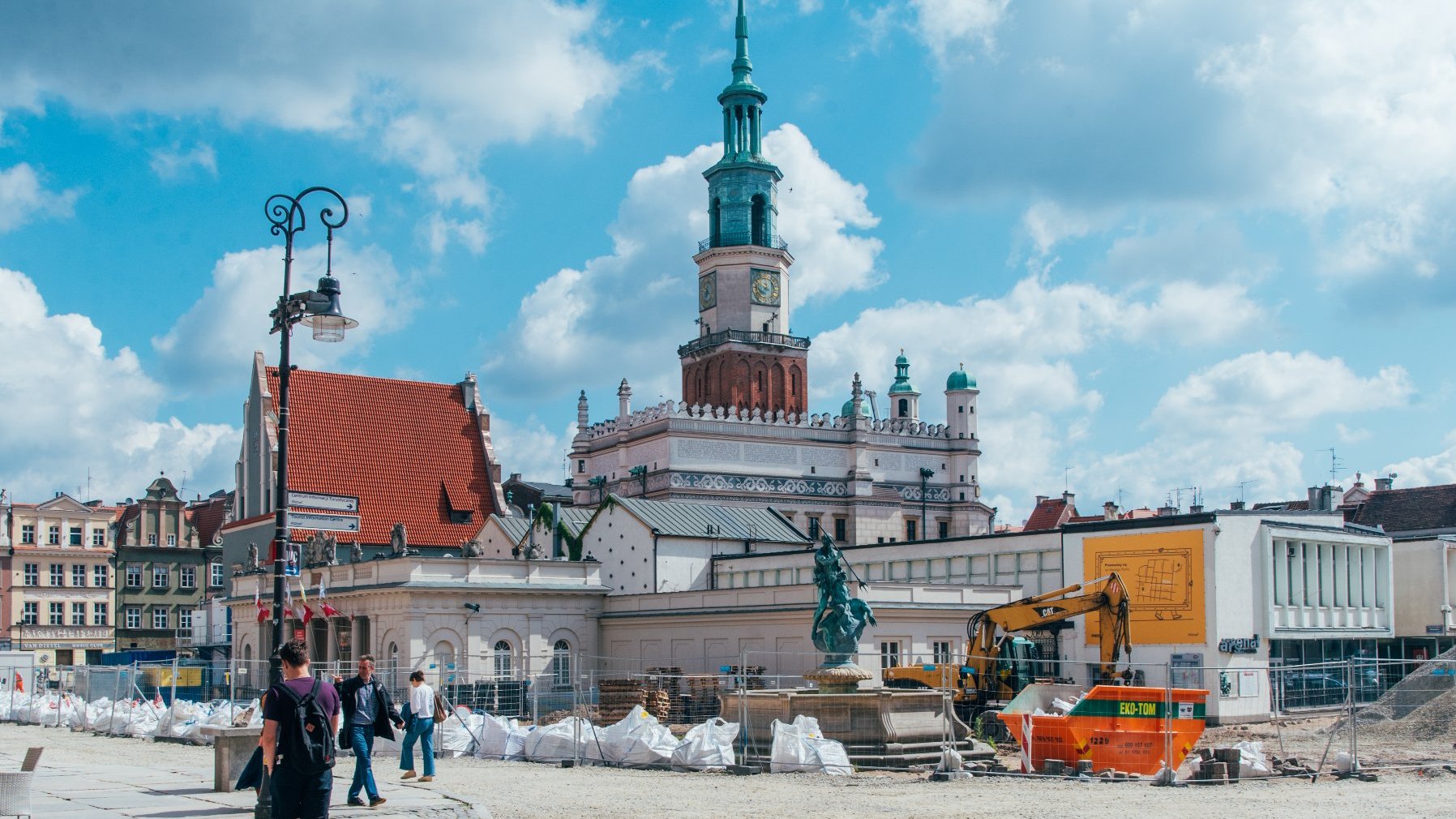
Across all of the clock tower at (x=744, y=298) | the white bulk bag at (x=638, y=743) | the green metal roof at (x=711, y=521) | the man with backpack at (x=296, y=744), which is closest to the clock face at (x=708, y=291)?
the clock tower at (x=744, y=298)

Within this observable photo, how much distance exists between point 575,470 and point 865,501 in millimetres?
→ 16627

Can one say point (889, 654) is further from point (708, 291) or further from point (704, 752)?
point (708, 291)

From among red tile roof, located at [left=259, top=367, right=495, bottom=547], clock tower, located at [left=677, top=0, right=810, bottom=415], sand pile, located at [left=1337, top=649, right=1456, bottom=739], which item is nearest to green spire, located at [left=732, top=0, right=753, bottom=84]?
clock tower, located at [left=677, top=0, right=810, bottom=415]

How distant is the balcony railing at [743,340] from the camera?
3361 inches

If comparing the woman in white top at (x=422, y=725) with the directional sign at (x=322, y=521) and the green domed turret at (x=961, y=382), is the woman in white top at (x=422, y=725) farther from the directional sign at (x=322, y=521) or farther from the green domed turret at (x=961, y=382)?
the green domed turret at (x=961, y=382)

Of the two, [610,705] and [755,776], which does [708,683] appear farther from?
[755,776]

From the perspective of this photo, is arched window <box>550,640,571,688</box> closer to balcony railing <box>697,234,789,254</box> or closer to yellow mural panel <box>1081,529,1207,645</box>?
yellow mural panel <box>1081,529,1207,645</box>

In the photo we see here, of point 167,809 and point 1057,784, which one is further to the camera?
point 1057,784

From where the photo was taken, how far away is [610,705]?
36.5 metres

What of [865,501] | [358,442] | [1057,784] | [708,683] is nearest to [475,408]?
[358,442]

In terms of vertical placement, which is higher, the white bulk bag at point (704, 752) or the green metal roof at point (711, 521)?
the green metal roof at point (711, 521)

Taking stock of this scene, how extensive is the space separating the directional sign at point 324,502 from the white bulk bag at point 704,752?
6884 mm

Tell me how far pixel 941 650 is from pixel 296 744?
32.5m

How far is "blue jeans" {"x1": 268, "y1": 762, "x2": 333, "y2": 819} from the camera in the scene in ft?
38.2
